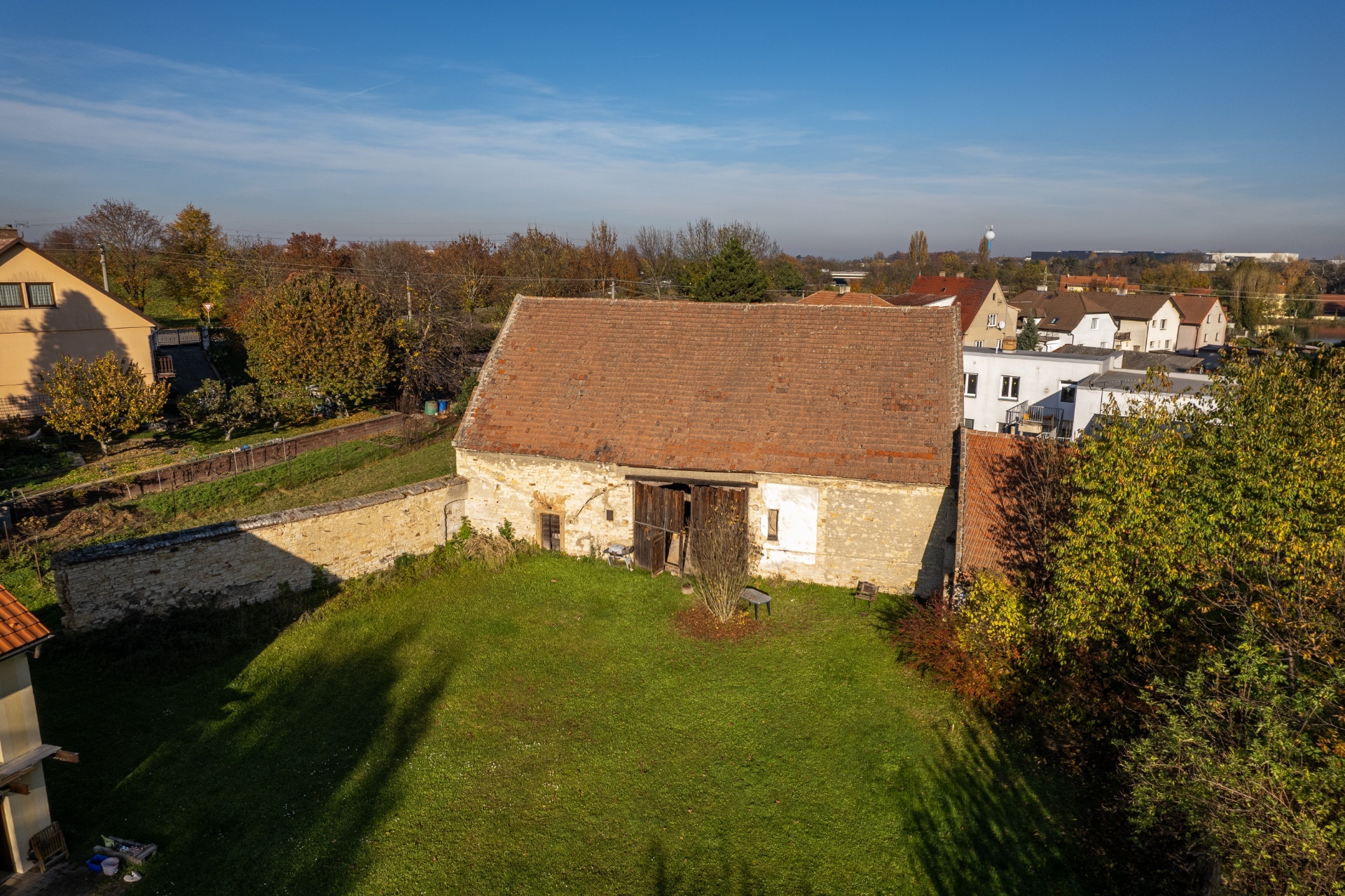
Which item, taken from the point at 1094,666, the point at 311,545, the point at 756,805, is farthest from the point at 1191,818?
the point at 311,545

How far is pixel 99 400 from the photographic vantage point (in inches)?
973

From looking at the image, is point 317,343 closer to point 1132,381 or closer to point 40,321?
point 40,321

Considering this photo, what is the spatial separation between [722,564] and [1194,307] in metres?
64.2

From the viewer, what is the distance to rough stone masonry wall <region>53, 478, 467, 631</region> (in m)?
Result: 14.2

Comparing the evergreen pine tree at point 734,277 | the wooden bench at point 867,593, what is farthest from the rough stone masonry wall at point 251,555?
the evergreen pine tree at point 734,277

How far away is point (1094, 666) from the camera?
11.9 m

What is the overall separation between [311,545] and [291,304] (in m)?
18.7

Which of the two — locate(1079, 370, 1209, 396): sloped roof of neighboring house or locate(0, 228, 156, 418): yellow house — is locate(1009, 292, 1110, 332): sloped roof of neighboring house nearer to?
locate(1079, 370, 1209, 396): sloped roof of neighboring house

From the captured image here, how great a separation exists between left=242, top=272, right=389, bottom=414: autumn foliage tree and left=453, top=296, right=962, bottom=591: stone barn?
1413 cm

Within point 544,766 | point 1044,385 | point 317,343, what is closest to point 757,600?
point 544,766

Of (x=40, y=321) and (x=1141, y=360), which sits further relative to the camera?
(x=1141, y=360)

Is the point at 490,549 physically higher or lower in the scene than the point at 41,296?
lower

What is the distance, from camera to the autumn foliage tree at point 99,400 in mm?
24578

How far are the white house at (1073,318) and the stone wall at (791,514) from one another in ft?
124
